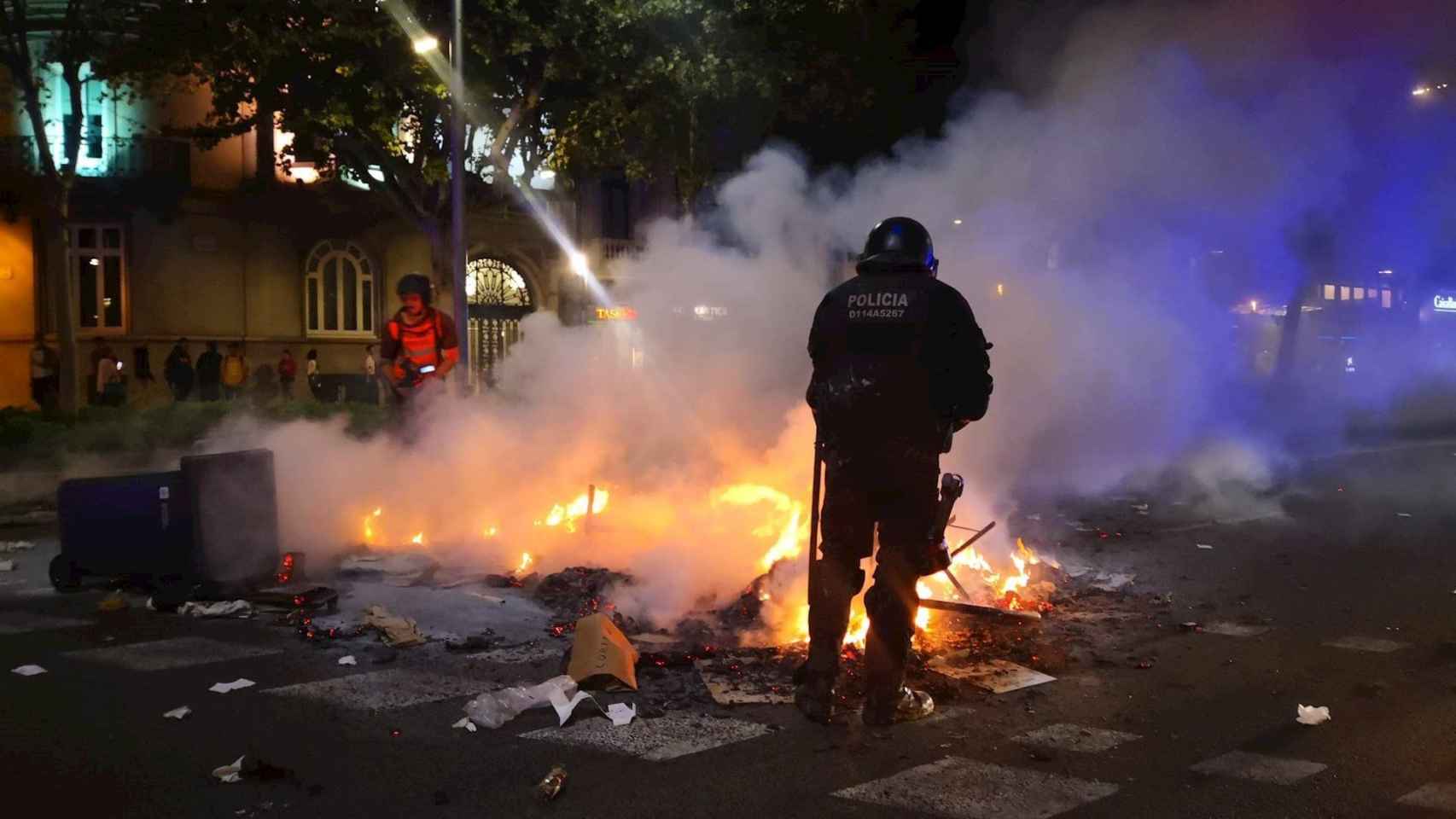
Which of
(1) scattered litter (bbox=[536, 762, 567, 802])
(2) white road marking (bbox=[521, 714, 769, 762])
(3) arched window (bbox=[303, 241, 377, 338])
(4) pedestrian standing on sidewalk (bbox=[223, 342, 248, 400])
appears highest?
(3) arched window (bbox=[303, 241, 377, 338])

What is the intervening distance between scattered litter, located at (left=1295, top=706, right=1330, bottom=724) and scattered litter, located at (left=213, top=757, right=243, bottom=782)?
158 inches

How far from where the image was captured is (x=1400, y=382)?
29766 mm

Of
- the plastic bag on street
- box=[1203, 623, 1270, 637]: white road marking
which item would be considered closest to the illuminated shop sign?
box=[1203, 623, 1270, 637]: white road marking

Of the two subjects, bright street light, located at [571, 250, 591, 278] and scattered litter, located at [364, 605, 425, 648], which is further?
bright street light, located at [571, 250, 591, 278]

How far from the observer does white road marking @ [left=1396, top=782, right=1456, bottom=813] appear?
3707 mm

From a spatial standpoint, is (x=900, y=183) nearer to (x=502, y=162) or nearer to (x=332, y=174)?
(x=502, y=162)

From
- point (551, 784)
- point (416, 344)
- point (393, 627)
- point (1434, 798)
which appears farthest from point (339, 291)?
point (1434, 798)

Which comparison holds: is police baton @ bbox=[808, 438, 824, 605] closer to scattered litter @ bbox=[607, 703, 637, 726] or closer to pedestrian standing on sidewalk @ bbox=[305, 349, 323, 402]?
scattered litter @ bbox=[607, 703, 637, 726]

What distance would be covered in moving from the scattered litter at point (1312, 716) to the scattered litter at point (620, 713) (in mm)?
2692

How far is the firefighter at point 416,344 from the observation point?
29.6 feet

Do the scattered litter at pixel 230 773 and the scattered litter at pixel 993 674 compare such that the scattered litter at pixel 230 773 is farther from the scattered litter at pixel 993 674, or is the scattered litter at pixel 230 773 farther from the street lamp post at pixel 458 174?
the street lamp post at pixel 458 174

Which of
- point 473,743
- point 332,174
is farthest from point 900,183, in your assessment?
point 332,174

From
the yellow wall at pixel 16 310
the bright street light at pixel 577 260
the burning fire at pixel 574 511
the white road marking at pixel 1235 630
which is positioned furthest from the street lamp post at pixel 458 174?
the yellow wall at pixel 16 310

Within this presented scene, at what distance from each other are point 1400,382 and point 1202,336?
64.8 ft
